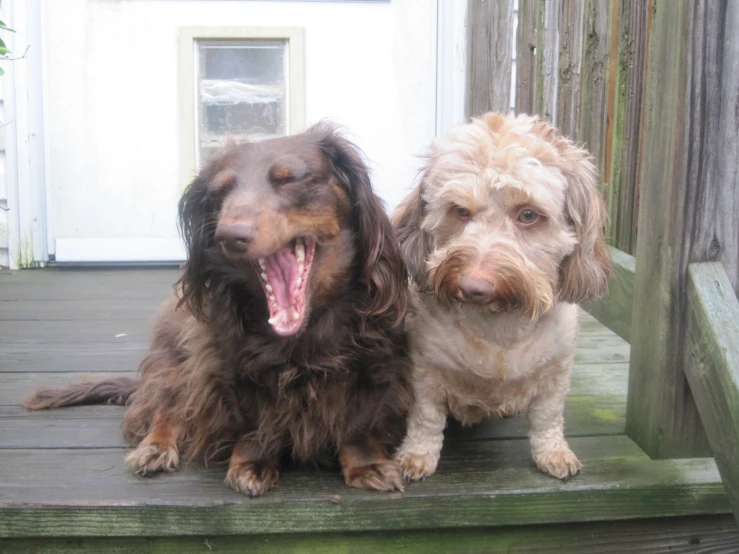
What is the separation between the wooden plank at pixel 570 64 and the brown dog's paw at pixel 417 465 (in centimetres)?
172

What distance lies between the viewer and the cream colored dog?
A: 1.78 metres

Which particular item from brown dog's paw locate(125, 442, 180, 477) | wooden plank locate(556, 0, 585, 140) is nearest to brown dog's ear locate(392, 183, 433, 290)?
brown dog's paw locate(125, 442, 180, 477)

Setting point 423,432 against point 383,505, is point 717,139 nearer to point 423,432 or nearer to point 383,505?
point 423,432

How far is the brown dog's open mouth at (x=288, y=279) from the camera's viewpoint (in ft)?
6.22

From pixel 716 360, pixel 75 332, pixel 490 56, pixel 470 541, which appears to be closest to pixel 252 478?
pixel 470 541

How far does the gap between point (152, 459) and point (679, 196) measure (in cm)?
145

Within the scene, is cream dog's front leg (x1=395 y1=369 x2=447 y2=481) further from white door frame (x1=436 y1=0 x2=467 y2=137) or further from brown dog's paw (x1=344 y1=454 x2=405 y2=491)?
white door frame (x1=436 y1=0 x2=467 y2=137)

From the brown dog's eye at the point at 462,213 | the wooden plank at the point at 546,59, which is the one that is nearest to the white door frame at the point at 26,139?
the wooden plank at the point at 546,59

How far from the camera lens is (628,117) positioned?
8.93ft

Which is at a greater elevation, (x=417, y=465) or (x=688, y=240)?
(x=688, y=240)

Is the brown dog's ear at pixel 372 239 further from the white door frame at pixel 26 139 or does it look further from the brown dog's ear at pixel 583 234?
the white door frame at pixel 26 139

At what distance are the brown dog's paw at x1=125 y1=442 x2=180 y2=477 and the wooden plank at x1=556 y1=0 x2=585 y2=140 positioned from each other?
6.69 ft

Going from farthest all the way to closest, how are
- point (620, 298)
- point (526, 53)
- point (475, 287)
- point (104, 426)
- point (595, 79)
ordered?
point (526, 53), point (620, 298), point (595, 79), point (104, 426), point (475, 287)

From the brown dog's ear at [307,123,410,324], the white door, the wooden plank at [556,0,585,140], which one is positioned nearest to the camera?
the brown dog's ear at [307,123,410,324]
